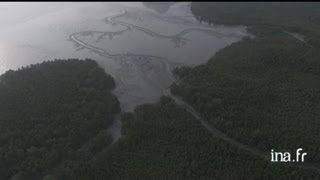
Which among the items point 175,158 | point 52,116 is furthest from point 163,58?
point 175,158

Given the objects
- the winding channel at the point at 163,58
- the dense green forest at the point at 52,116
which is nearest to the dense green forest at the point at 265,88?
the winding channel at the point at 163,58

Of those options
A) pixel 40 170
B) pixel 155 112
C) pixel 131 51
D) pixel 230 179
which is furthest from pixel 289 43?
pixel 40 170

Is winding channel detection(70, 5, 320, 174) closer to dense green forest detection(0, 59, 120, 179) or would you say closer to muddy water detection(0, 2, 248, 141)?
muddy water detection(0, 2, 248, 141)

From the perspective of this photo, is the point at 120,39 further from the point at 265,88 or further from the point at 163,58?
the point at 265,88

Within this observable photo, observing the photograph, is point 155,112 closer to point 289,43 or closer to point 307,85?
point 307,85

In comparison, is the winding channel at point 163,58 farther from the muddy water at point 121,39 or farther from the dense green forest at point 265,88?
the dense green forest at point 265,88

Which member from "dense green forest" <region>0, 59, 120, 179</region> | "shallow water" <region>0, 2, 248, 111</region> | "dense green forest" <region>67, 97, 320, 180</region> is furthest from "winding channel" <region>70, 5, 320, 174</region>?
"dense green forest" <region>0, 59, 120, 179</region>

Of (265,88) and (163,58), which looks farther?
(163,58)
